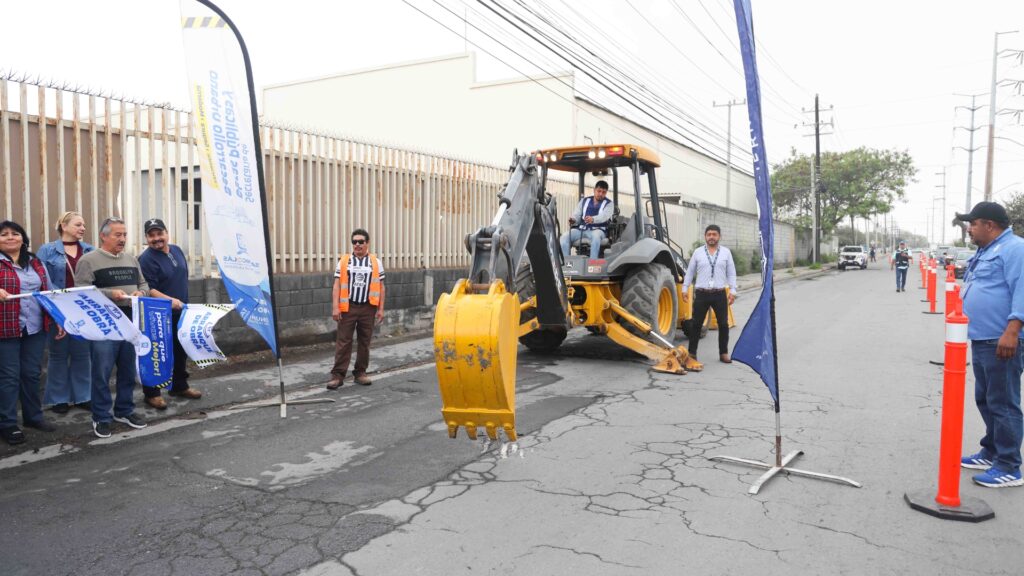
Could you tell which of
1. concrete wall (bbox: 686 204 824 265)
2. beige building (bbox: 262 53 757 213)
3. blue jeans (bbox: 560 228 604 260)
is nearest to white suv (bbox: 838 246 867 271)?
concrete wall (bbox: 686 204 824 265)

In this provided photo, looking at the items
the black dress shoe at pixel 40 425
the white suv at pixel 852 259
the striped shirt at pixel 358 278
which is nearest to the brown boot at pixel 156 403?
the black dress shoe at pixel 40 425

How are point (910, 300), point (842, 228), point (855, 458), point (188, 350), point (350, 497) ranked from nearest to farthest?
point (350, 497) → point (855, 458) → point (188, 350) → point (910, 300) → point (842, 228)

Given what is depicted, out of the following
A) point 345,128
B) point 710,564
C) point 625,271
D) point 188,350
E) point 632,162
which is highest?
point 345,128

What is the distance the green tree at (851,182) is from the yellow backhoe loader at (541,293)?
46989 mm

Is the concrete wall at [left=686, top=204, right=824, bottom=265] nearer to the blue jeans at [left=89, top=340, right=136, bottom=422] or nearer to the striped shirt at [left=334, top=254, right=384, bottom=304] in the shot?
the striped shirt at [left=334, top=254, right=384, bottom=304]

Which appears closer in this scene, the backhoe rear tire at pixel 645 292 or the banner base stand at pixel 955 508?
the banner base stand at pixel 955 508

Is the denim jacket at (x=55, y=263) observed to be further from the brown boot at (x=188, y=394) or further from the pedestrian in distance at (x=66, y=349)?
the brown boot at (x=188, y=394)

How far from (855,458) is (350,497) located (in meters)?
3.62

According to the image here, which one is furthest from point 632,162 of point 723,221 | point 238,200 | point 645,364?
point 723,221

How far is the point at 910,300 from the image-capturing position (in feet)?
65.1

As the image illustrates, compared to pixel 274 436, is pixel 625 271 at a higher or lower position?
higher

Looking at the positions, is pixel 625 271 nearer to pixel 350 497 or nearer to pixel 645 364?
pixel 645 364

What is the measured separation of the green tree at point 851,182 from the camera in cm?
5362

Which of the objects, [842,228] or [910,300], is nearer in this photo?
[910,300]
